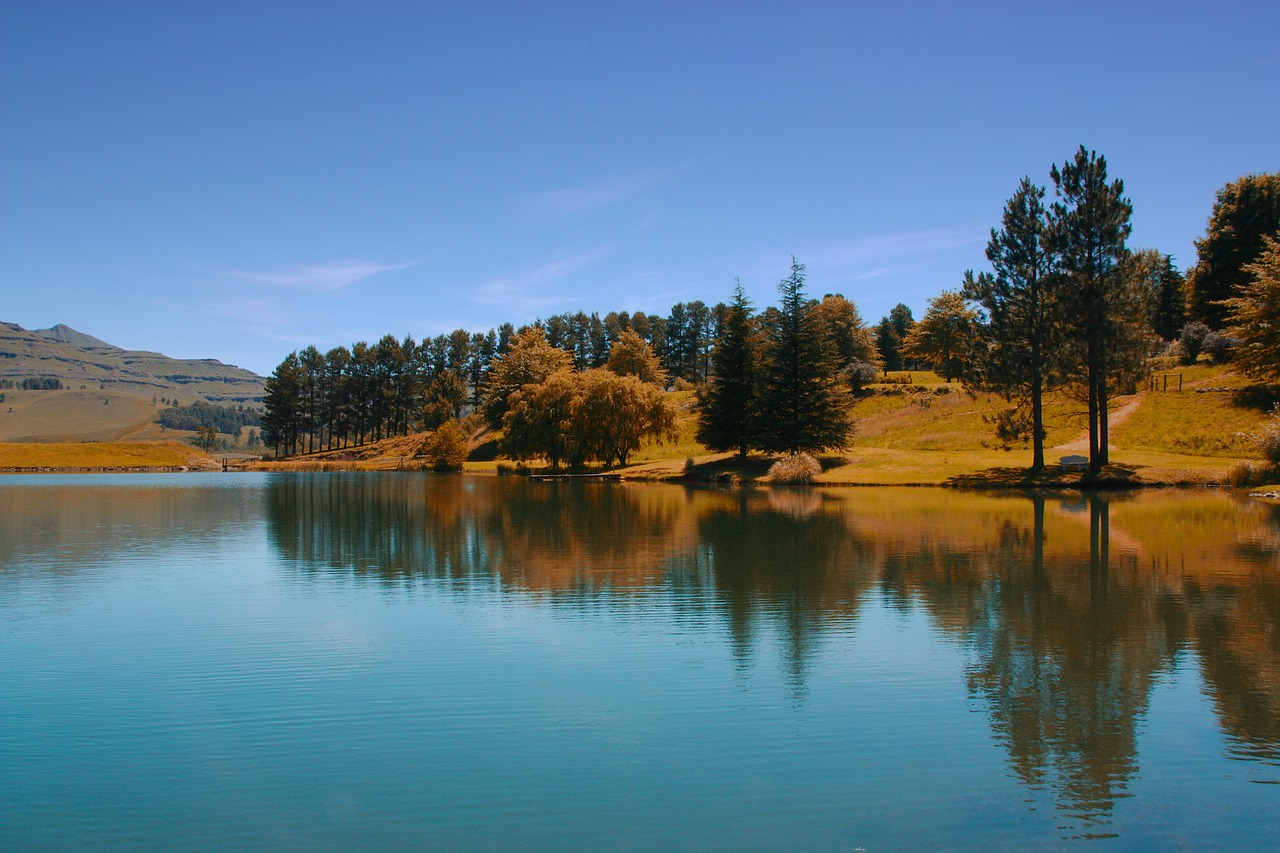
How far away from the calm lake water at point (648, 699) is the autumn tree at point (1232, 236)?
56.5 meters

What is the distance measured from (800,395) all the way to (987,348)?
1213 centimetres

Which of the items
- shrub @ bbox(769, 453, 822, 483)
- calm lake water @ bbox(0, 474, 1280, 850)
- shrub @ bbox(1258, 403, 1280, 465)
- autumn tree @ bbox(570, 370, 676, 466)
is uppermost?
autumn tree @ bbox(570, 370, 676, 466)

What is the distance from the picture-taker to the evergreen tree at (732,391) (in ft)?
185

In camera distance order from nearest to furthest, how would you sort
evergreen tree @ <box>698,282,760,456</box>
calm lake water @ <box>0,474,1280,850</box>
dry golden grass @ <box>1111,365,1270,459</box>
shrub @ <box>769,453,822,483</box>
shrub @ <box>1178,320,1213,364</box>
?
calm lake water @ <box>0,474,1280,850</box>, dry golden grass @ <box>1111,365,1270,459</box>, shrub @ <box>769,453,822,483</box>, evergreen tree @ <box>698,282,760,456</box>, shrub @ <box>1178,320,1213,364</box>

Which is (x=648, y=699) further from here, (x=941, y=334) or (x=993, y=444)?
(x=941, y=334)

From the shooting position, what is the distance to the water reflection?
345 inches

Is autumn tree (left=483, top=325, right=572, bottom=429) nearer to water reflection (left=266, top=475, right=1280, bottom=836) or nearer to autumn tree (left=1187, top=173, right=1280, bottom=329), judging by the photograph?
water reflection (left=266, top=475, right=1280, bottom=836)

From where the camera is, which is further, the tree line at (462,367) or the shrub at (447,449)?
the tree line at (462,367)

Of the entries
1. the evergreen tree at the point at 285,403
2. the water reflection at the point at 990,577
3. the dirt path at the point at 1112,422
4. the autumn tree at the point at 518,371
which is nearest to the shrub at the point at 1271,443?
the water reflection at the point at 990,577

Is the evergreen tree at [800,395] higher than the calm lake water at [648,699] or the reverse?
higher

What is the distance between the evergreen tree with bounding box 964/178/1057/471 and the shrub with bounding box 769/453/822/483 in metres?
10.5

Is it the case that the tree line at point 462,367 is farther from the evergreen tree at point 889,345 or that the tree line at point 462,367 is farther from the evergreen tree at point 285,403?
the evergreen tree at point 889,345

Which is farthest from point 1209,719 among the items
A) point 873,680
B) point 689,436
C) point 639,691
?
point 689,436

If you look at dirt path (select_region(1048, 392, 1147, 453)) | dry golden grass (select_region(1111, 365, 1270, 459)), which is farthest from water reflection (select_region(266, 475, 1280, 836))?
dirt path (select_region(1048, 392, 1147, 453))
